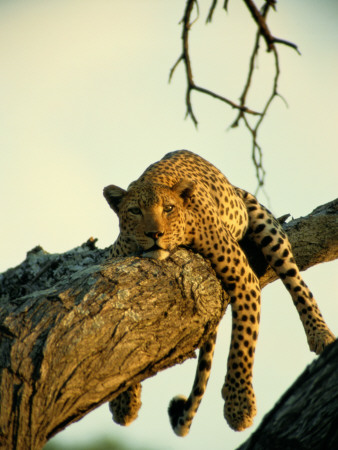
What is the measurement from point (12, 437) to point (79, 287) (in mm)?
1480

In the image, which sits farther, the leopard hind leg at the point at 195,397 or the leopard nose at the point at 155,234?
the leopard hind leg at the point at 195,397

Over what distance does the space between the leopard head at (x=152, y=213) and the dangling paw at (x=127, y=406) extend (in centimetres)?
176

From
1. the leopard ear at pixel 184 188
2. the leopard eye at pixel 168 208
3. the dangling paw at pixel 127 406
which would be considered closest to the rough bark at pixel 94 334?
the leopard eye at pixel 168 208

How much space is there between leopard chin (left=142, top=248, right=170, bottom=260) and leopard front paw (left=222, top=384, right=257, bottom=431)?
1.95 metres

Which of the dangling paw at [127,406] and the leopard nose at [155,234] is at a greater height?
the leopard nose at [155,234]

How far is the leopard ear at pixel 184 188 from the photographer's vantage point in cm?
802

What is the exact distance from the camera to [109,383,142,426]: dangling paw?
8.07 meters

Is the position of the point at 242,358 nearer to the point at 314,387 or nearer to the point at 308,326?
the point at 308,326

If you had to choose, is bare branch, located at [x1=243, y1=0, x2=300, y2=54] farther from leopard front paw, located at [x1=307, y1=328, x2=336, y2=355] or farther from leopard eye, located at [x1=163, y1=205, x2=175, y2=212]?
leopard front paw, located at [x1=307, y1=328, x2=336, y2=355]

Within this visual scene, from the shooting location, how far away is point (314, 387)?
12.3 feet

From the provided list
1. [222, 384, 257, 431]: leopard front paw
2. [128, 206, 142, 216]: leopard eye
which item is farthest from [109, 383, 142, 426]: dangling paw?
[128, 206, 142, 216]: leopard eye

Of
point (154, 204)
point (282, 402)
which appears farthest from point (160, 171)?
point (282, 402)

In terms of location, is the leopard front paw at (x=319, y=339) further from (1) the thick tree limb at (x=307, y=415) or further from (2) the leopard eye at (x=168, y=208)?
(1) the thick tree limb at (x=307, y=415)

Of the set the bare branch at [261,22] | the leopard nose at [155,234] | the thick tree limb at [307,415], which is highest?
the bare branch at [261,22]
